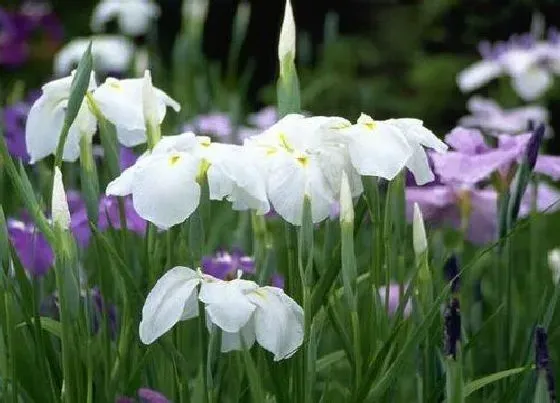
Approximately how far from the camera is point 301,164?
1.02 m

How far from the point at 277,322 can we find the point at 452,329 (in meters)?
0.15

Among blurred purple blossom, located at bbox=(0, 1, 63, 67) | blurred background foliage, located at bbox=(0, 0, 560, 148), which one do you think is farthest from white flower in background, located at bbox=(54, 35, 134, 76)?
blurred purple blossom, located at bbox=(0, 1, 63, 67)

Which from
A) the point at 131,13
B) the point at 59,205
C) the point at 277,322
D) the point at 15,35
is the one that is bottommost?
the point at 15,35

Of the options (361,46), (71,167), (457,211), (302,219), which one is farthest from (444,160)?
(361,46)

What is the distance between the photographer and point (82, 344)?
3.62ft

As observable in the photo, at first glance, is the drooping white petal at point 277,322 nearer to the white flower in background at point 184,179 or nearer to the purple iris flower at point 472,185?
the white flower in background at point 184,179

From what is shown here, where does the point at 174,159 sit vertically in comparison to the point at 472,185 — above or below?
above

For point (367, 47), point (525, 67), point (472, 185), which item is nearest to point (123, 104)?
point (472, 185)

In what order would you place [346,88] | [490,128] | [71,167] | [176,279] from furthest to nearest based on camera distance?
[346,88] → [490,128] → [71,167] → [176,279]

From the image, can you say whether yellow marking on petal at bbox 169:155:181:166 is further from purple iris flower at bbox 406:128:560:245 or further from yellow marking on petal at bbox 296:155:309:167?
purple iris flower at bbox 406:128:560:245

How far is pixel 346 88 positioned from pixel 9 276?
13.0ft

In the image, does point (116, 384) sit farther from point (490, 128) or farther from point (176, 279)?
point (490, 128)

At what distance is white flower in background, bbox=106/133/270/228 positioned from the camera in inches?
38.7

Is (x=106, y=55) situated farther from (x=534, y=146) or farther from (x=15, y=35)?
(x=534, y=146)
